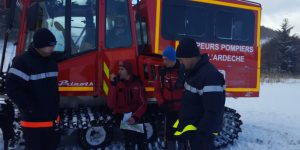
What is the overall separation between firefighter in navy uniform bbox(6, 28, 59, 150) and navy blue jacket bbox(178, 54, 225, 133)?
4.70ft

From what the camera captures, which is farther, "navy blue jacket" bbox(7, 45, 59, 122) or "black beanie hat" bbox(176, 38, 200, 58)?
"navy blue jacket" bbox(7, 45, 59, 122)

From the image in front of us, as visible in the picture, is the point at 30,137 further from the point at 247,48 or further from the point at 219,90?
the point at 247,48

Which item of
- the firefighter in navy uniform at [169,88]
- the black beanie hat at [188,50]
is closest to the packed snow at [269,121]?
the firefighter in navy uniform at [169,88]

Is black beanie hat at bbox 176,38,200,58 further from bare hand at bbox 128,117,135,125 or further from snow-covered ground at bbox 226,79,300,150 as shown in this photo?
snow-covered ground at bbox 226,79,300,150

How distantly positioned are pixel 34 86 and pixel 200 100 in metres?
1.71

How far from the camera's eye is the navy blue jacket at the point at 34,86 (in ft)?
13.0

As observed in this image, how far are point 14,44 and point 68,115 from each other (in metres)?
1.37

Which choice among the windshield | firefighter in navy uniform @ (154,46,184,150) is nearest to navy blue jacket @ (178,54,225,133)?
firefighter in navy uniform @ (154,46,184,150)

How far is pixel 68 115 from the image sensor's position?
607 centimetres

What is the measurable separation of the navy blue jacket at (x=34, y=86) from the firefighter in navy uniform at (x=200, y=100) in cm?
141

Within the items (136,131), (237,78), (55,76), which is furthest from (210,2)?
(55,76)

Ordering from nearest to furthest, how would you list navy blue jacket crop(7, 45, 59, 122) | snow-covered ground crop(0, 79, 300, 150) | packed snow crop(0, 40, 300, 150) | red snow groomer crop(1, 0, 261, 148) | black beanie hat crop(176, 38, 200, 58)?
black beanie hat crop(176, 38, 200, 58) → navy blue jacket crop(7, 45, 59, 122) → red snow groomer crop(1, 0, 261, 148) → packed snow crop(0, 40, 300, 150) → snow-covered ground crop(0, 79, 300, 150)

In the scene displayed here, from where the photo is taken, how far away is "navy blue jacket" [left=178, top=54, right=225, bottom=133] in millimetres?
3594

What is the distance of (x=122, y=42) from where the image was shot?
21.0ft
